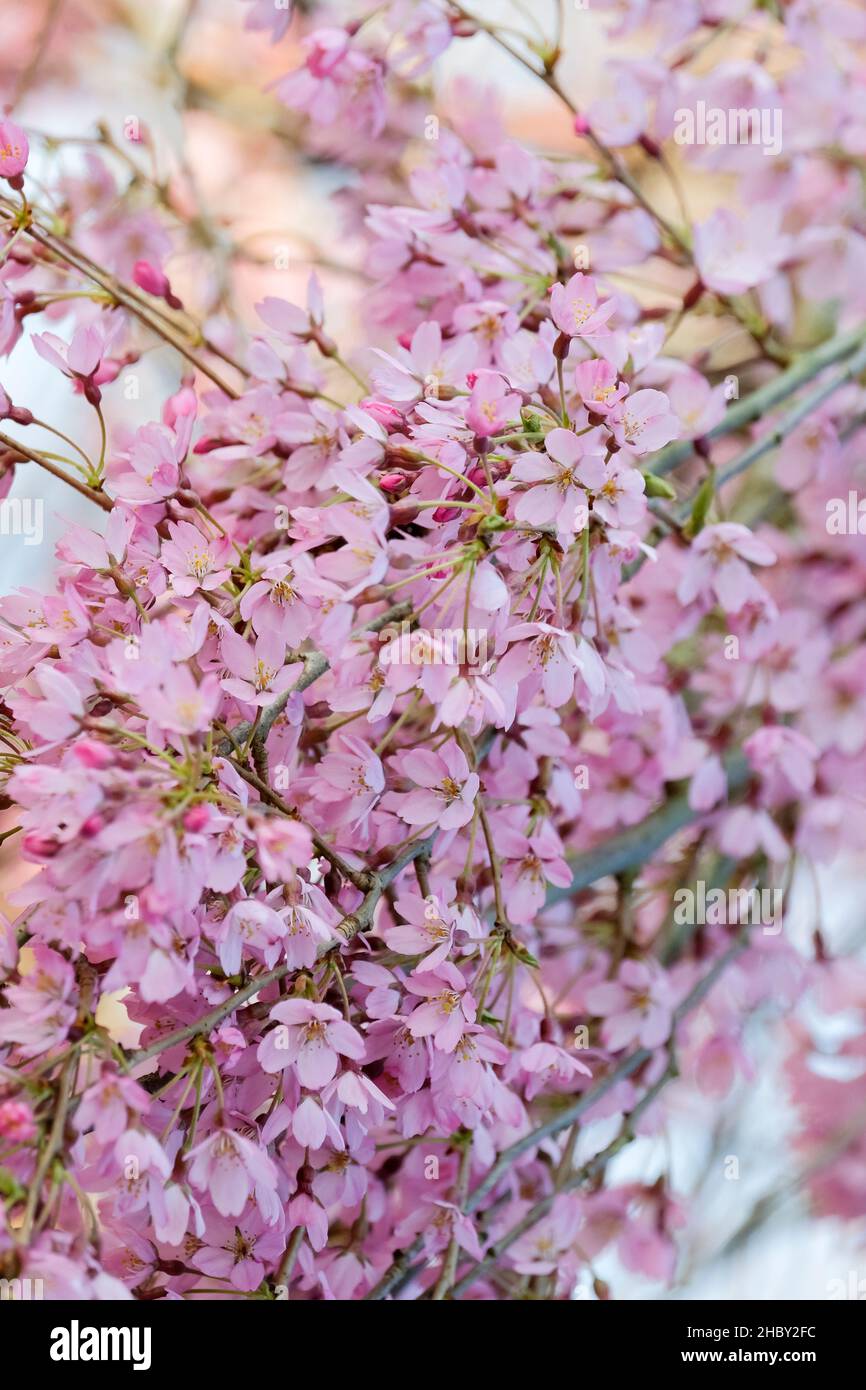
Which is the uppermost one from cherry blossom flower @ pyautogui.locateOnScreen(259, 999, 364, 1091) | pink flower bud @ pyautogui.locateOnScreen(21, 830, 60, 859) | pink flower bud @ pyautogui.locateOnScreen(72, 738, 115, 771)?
pink flower bud @ pyautogui.locateOnScreen(72, 738, 115, 771)

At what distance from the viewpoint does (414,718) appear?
0.57m

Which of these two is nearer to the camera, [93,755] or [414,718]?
[93,755]

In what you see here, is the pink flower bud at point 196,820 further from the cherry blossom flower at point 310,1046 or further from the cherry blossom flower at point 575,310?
the cherry blossom flower at point 575,310

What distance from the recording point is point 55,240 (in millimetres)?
Result: 561

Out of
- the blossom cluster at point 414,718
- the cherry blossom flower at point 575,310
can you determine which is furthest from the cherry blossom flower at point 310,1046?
the cherry blossom flower at point 575,310

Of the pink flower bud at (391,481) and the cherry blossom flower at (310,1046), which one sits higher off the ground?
the pink flower bud at (391,481)

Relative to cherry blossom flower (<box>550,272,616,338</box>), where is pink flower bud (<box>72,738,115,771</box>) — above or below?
below

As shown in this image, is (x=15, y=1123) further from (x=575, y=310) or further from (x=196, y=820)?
(x=575, y=310)

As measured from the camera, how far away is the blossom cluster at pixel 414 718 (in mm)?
414

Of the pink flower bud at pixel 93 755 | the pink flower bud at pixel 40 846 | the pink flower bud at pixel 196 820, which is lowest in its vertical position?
the pink flower bud at pixel 40 846

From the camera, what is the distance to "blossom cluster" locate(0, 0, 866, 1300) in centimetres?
41

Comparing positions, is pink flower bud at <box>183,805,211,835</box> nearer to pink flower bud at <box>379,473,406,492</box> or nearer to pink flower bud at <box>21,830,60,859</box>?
pink flower bud at <box>21,830,60,859</box>

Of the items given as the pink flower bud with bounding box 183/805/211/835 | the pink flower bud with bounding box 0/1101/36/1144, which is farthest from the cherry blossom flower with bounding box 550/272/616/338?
the pink flower bud with bounding box 0/1101/36/1144

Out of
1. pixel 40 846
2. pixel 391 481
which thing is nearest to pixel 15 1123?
pixel 40 846
